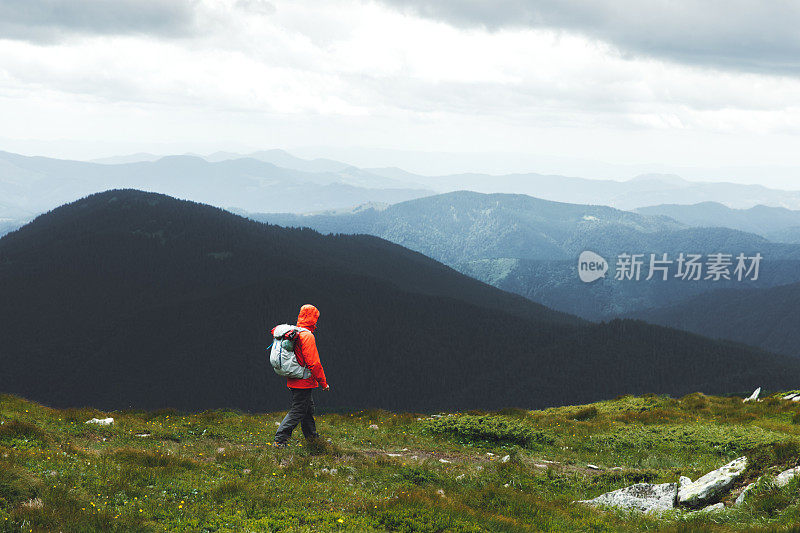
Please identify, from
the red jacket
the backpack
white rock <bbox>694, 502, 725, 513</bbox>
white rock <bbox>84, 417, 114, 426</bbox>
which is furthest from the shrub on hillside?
white rock <bbox>84, 417, 114, 426</bbox>

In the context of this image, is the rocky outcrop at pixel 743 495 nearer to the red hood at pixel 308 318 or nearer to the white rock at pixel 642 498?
the white rock at pixel 642 498

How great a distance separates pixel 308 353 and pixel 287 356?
2.28 feet

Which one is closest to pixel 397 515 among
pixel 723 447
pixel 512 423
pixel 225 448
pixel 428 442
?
pixel 225 448

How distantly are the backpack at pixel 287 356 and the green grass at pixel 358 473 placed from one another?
2.27 meters

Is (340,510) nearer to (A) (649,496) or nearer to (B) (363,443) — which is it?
(A) (649,496)

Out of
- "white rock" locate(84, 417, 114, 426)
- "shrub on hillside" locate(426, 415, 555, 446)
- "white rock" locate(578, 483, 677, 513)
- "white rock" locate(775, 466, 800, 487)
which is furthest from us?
"shrub on hillside" locate(426, 415, 555, 446)

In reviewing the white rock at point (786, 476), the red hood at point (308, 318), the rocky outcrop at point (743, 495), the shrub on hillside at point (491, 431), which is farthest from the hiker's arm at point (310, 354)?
the white rock at point (786, 476)

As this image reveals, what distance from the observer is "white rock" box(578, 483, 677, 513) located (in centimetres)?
1238

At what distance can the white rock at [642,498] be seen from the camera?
12.4 meters

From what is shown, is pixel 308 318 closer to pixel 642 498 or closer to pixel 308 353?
pixel 308 353

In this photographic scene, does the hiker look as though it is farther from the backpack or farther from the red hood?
the backpack

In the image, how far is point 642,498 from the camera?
12.8 m

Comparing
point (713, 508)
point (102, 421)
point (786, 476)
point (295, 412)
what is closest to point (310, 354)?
point (295, 412)

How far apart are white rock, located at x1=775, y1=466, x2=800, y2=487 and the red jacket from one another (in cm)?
1077
